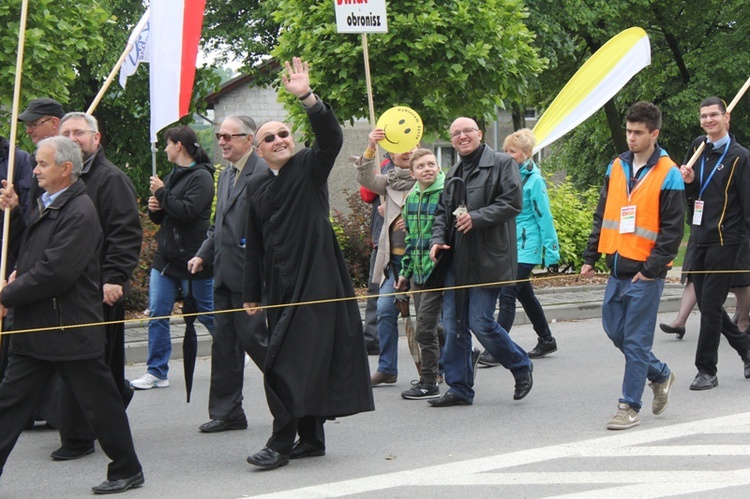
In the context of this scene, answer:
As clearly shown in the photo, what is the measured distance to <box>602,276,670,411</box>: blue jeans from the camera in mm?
7160

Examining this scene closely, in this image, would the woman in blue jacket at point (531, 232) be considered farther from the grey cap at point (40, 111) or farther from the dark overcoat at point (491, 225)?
the grey cap at point (40, 111)

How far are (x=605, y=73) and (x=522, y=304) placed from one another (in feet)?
6.87

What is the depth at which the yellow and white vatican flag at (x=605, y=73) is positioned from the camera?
393 inches

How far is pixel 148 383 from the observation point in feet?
30.2

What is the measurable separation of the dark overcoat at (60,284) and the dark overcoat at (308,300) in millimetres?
1000

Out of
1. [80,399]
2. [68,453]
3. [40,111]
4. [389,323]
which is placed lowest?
[68,453]

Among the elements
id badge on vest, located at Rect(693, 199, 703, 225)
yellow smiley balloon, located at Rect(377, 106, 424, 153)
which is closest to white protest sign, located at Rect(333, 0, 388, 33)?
yellow smiley balloon, located at Rect(377, 106, 424, 153)

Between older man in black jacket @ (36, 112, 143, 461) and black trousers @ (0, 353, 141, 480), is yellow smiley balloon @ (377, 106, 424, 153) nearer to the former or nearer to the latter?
older man in black jacket @ (36, 112, 143, 461)

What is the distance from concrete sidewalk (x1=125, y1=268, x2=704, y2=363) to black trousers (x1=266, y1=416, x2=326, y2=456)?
12.9 feet

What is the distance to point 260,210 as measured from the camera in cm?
666

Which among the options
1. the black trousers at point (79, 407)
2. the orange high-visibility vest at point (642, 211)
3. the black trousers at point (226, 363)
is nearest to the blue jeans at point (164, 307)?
the black trousers at point (226, 363)

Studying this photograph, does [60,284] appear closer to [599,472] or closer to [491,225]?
[599,472]

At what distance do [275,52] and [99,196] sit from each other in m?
8.82

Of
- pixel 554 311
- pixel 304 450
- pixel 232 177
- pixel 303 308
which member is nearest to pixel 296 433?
pixel 304 450
